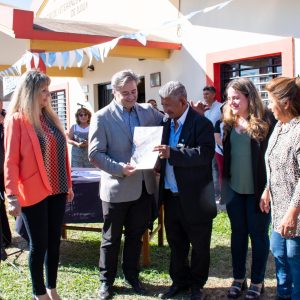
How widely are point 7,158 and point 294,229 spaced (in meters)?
1.98

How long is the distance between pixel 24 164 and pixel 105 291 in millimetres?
1326

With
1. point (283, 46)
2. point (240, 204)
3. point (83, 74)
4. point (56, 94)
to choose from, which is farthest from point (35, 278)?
point (56, 94)

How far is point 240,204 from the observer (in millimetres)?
3504

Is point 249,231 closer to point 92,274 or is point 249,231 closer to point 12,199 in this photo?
point 92,274

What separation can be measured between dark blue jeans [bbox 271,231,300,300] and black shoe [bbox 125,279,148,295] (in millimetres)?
1145

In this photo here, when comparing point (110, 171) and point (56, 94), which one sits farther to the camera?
point (56, 94)

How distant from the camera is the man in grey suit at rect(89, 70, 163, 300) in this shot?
136 inches

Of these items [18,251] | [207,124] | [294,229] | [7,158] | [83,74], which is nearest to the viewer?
[294,229]

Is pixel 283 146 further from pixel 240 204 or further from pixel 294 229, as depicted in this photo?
pixel 240 204

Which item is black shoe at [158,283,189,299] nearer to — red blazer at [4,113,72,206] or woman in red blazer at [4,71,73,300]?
woman in red blazer at [4,71,73,300]

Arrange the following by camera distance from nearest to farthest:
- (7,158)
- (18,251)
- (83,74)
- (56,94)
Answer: (7,158), (18,251), (83,74), (56,94)

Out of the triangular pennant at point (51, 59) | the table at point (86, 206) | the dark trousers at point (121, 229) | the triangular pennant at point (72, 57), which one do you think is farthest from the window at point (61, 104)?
the dark trousers at point (121, 229)

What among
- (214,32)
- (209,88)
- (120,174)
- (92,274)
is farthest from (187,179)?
(214,32)

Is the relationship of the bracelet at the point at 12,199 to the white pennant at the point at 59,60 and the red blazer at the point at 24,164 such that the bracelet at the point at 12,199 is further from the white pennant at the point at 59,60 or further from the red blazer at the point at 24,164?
the white pennant at the point at 59,60
